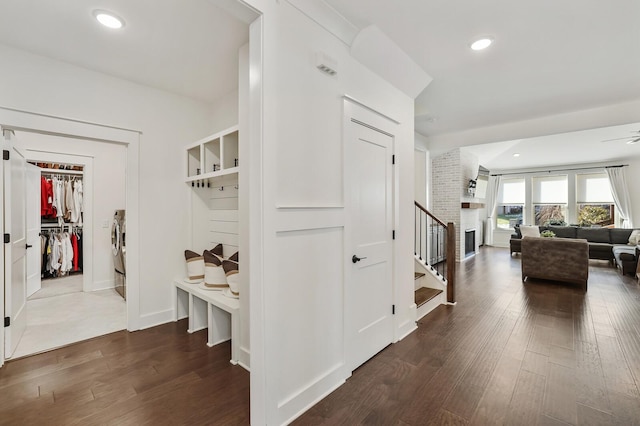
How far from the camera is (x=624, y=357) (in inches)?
101

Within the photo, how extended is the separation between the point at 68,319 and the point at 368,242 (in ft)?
12.5

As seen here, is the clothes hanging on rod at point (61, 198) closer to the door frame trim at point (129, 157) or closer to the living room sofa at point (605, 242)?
the door frame trim at point (129, 157)

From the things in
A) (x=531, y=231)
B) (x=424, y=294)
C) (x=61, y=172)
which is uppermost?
(x=61, y=172)

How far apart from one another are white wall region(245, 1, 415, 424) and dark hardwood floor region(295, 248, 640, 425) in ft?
1.01

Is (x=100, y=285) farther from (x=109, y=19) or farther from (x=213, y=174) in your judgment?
(x=109, y=19)

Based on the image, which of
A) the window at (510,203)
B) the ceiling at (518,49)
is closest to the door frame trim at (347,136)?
the ceiling at (518,49)

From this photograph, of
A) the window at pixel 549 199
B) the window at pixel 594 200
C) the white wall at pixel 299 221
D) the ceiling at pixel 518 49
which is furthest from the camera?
the window at pixel 549 199

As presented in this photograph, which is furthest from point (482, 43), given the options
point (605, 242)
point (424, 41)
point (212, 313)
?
point (605, 242)

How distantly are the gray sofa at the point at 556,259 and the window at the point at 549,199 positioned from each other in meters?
5.09

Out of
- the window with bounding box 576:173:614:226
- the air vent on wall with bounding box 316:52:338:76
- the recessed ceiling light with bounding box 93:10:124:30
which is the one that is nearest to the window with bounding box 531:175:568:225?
the window with bounding box 576:173:614:226

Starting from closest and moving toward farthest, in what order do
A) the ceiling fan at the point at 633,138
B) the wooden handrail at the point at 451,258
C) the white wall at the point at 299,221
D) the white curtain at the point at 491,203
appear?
the white wall at the point at 299,221 → the wooden handrail at the point at 451,258 → the ceiling fan at the point at 633,138 → the white curtain at the point at 491,203

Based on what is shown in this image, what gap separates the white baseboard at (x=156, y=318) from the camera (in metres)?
3.24

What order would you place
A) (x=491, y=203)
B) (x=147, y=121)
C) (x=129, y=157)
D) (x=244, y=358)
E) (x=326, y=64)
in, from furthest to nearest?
(x=491, y=203), (x=147, y=121), (x=129, y=157), (x=244, y=358), (x=326, y=64)

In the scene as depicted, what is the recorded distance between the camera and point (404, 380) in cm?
224
